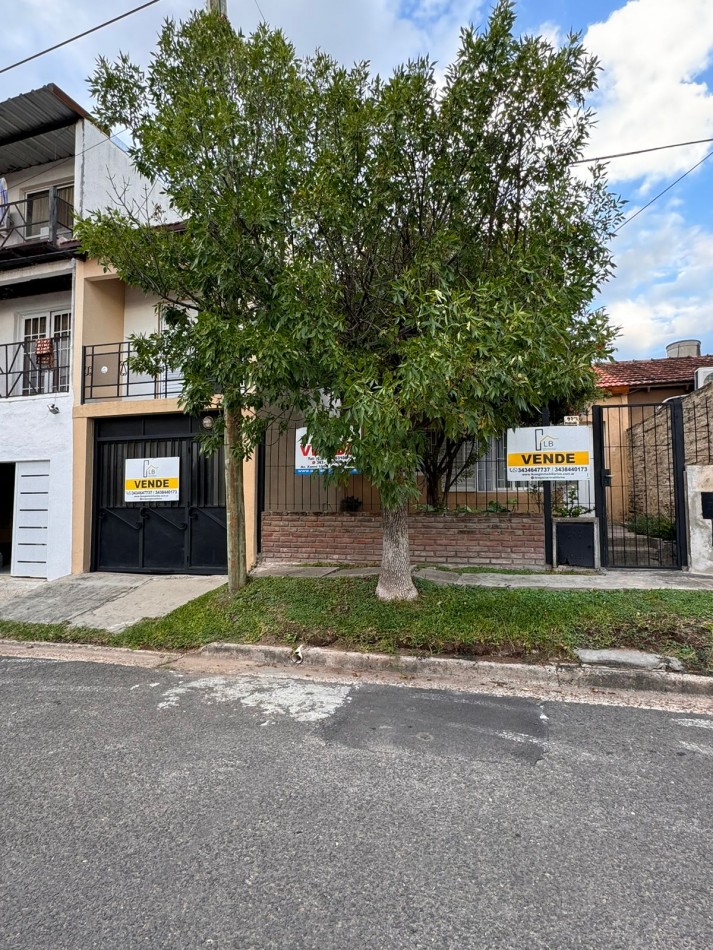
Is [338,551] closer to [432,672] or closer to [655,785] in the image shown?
[432,672]

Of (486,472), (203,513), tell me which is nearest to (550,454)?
(486,472)

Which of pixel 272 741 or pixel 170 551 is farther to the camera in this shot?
pixel 170 551

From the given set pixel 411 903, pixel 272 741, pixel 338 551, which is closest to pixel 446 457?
pixel 338 551

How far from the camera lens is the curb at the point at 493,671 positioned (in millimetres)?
4605

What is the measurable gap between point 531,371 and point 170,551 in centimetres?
727

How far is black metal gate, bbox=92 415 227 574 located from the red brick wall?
1.24 meters

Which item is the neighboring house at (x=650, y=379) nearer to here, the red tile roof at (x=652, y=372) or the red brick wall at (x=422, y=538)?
the red tile roof at (x=652, y=372)

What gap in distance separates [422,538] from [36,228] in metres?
12.1

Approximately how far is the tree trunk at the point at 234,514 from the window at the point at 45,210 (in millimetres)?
8899

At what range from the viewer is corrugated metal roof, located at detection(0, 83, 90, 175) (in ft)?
36.8

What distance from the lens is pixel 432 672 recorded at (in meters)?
5.09

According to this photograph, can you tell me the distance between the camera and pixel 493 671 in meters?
4.95

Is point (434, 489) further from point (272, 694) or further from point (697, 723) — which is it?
point (697, 723)

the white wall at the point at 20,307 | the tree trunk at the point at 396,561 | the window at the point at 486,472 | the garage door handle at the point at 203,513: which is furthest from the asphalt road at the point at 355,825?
the white wall at the point at 20,307
